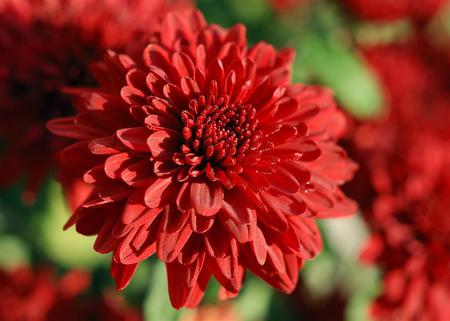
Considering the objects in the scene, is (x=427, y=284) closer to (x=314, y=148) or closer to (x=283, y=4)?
(x=314, y=148)

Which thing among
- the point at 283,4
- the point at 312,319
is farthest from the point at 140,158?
the point at 283,4

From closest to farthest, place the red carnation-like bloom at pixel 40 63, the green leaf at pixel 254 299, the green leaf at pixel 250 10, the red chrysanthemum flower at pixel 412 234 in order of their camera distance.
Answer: the red carnation-like bloom at pixel 40 63 → the red chrysanthemum flower at pixel 412 234 → the green leaf at pixel 254 299 → the green leaf at pixel 250 10

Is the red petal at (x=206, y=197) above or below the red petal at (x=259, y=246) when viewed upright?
above

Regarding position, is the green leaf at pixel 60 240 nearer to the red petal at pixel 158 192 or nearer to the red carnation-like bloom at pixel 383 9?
the red petal at pixel 158 192

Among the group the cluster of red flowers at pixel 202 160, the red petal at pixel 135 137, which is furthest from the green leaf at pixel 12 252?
the red petal at pixel 135 137

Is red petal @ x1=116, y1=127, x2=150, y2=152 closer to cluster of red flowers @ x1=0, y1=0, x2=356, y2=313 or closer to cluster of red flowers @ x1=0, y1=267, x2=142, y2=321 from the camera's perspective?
cluster of red flowers @ x1=0, y1=0, x2=356, y2=313

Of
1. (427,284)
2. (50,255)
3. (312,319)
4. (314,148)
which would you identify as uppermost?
(314,148)

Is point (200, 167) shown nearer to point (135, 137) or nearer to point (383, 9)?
point (135, 137)

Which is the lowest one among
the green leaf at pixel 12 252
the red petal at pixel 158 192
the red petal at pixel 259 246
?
the green leaf at pixel 12 252
